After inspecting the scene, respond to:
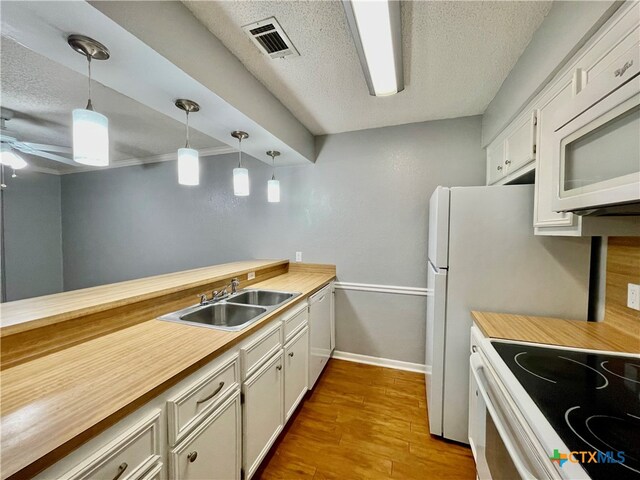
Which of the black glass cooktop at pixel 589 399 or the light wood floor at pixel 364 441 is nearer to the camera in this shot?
the black glass cooktop at pixel 589 399

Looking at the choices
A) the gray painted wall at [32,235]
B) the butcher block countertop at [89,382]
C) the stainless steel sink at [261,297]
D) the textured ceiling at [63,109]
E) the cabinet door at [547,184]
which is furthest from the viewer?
the gray painted wall at [32,235]

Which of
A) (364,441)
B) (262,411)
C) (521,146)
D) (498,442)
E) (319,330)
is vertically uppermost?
(521,146)

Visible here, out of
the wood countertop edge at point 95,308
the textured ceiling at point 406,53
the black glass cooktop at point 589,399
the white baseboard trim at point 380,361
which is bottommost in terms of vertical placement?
the white baseboard trim at point 380,361

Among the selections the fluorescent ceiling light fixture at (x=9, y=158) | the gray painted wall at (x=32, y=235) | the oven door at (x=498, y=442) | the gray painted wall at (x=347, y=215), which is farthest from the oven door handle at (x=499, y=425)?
the gray painted wall at (x=32, y=235)

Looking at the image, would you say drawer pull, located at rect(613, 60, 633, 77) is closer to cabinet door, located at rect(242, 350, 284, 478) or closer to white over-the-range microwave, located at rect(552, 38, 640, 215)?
white over-the-range microwave, located at rect(552, 38, 640, 215)

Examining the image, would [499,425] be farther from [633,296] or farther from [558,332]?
[633,296]

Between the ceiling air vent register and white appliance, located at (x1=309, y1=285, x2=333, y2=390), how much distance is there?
169 cm

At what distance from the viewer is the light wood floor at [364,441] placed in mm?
1415

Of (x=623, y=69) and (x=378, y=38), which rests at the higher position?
(x=378, y=38)

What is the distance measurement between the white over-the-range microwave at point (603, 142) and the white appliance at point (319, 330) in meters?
1.67

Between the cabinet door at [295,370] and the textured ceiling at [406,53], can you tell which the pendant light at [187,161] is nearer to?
the textured ceiling at [406,53]

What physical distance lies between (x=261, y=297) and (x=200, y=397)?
1.13 metres

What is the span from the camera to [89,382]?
0.78 meters

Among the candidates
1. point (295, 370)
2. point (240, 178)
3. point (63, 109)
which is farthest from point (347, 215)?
point (63, 109)
